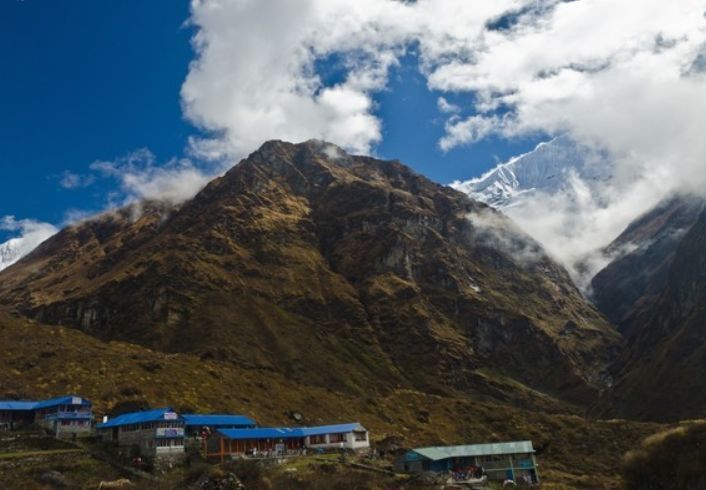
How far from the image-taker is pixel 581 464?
122938 mm

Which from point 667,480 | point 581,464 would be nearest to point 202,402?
point 581,464

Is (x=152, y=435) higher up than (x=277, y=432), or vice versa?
(x=152, y=435)

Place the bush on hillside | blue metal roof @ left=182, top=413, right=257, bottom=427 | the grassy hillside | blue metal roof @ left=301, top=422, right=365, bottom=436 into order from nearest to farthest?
the bush on hillside
blue metal roof @ left=182, top=413, right=257, bottom=427
blue metal roof @ left=301, top=422, right=365, bottom=436
the grassy hillside

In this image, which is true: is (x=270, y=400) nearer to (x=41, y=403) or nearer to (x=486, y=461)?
(x=41, y=403)

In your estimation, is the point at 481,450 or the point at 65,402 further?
the point at 481,450

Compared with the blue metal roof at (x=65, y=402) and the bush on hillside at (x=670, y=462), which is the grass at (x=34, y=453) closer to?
the blue metal roof at (x=65, y=402)

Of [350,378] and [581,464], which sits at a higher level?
[350,378]

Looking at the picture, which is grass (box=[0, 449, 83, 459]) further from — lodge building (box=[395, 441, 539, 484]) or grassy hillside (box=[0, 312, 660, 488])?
lodge building (box=[395, 441, 539, 484])

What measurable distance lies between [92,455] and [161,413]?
9164 mm

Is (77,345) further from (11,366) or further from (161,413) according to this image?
(161,413)

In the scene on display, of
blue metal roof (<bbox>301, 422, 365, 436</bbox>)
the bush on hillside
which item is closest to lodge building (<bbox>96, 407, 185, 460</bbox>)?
blue metal roof (<bbox>301, 422, 365, 436</bbox>)

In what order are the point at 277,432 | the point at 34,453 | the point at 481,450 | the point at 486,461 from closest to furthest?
the point at 34,453
the point at 486,461
the point at 481,450
the point at 277,432

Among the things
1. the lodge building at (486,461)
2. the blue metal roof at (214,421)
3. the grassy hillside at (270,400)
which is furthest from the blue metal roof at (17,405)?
the lodge building at (486,461)

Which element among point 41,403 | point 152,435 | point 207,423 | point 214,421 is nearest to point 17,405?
point 41,403
